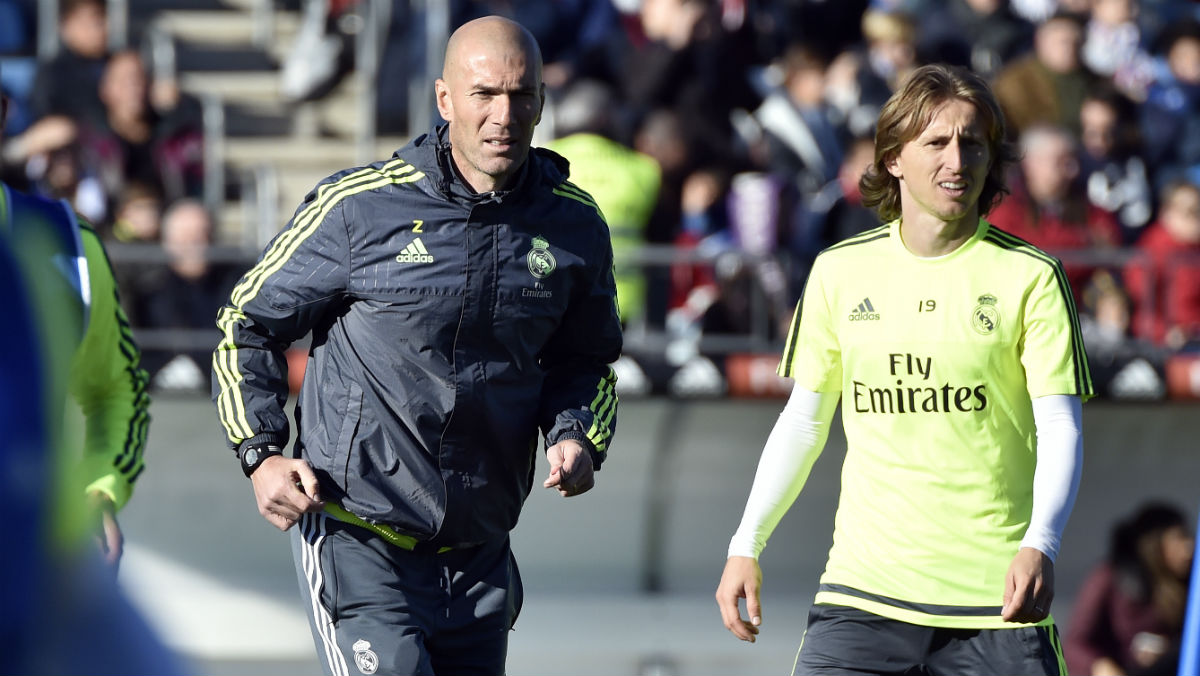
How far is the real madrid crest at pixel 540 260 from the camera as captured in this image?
3.97 m

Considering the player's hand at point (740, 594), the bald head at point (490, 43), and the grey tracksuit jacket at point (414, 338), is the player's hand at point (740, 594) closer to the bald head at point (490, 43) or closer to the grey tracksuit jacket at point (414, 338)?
the grey tracksuit jacket at point (414, 338)

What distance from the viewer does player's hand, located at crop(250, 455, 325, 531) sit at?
12.4 feet

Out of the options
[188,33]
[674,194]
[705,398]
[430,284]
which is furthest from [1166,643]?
[188,33]

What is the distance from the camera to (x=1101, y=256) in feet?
26.7

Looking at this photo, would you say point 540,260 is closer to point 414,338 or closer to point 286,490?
point 414,338

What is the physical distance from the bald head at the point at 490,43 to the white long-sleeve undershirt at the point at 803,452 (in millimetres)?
977

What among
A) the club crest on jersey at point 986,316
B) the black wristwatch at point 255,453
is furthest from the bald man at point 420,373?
the club crest on jersey at point 986,316

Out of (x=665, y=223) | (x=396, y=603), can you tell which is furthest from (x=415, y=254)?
(x=665, y=223)

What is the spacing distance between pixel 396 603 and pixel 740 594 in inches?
30.2

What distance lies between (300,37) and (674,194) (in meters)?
3.68

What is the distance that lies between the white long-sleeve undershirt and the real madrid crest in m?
0.62

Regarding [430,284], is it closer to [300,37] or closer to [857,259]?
[857,259]

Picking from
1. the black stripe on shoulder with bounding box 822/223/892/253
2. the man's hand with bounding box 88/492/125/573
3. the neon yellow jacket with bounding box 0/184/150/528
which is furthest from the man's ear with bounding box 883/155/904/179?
the man's hand with bounding box 88/492/125/573

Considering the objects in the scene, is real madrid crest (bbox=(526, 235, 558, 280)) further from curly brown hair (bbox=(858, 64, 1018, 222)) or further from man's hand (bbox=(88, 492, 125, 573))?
man's hand (bbox=(88, 492, 125, 573))
